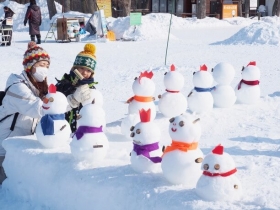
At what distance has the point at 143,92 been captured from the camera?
187 inches

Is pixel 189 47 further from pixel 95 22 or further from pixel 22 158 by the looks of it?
pixel 22 158

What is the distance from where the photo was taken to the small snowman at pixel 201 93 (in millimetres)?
5164

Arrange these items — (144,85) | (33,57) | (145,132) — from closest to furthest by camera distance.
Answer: (145,132)
(33,57)
(144,85)

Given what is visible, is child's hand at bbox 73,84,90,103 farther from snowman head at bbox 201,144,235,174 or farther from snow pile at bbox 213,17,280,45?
snow pile at bbox 213,17,280,45

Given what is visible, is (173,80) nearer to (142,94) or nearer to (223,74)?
(142,94)

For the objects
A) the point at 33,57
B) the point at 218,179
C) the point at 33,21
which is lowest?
the point at 218,179

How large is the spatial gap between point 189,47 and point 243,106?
933cm

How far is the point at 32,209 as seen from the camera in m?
3.62

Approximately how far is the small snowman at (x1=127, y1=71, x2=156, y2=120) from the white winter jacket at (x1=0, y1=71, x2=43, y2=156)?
921 mm

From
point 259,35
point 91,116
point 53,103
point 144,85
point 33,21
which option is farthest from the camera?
point 33,21

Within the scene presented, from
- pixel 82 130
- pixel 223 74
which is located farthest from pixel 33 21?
pixel 82 130

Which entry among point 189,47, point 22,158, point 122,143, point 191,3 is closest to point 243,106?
Answer: point 122,143

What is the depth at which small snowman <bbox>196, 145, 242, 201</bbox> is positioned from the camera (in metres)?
2.80

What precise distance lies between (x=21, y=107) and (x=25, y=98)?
0.29 feet
